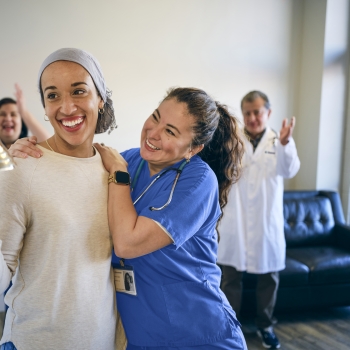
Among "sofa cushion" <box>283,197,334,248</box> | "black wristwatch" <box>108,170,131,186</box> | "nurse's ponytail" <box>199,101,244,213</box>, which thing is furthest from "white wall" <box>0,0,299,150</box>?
"black wristwatch" <box>108,170,131,186</box>

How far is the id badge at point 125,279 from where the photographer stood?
4.23ft

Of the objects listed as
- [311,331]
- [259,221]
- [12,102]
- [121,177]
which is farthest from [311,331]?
[12,102]

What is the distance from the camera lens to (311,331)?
3.17 metres

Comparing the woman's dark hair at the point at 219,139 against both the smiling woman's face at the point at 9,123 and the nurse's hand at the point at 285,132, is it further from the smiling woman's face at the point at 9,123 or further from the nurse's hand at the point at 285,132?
the smiling woman's face at the point at 9,123

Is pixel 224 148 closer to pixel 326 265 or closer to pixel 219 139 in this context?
pixel 219 139

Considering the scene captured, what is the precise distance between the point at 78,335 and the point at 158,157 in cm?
61

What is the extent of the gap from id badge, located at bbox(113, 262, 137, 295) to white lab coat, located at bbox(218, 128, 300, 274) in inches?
72.9

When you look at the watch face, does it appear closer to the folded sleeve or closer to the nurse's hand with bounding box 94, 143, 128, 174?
the nurse's hand with bounding box 94, 143, 128, 174

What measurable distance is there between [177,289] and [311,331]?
2303 mm

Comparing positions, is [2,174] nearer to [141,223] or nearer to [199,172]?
[141,223]

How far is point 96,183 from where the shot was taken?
4.00 feet

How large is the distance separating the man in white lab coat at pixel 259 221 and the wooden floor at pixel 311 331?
139mm

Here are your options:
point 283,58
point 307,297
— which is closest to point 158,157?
point 307,297

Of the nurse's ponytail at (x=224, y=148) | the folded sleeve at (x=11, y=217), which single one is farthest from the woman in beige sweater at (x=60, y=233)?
the nurse's ponytail at (x=224, y=148)
